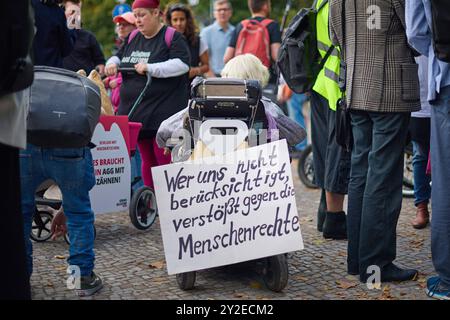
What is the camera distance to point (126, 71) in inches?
261

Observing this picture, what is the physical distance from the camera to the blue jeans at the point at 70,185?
4.28 meters

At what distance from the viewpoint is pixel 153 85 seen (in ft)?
21.9

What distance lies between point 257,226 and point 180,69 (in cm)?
237

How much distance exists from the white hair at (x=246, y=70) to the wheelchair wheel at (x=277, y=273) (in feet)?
4.19

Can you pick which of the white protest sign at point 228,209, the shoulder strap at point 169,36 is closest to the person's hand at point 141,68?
the shoulder strap at point 169,36

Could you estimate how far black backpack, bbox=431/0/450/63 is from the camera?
3.98m

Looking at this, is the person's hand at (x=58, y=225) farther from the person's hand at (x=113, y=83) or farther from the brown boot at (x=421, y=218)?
the brown boot at (x=421, y=218)

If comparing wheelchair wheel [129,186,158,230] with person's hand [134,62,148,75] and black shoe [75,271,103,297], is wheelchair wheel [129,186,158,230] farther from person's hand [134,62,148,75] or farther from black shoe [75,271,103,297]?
black shoe [75,271,103,297]

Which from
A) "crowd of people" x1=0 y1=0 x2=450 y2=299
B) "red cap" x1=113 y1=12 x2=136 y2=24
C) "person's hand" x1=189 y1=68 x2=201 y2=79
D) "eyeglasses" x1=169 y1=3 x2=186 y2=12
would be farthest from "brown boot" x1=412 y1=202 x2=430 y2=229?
"red cap" x1=113 y1=12 x2=136 y2=24

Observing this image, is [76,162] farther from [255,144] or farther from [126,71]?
[126,71]

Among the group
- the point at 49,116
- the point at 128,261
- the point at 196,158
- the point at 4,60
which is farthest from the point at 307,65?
the point at 4,60

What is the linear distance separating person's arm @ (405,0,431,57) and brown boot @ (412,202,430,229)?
97.1 inches

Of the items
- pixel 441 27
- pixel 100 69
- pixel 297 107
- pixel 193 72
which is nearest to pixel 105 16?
pixel 297 107

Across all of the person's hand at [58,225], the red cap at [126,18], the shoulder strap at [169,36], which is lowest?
the person's hand at [58,225]
